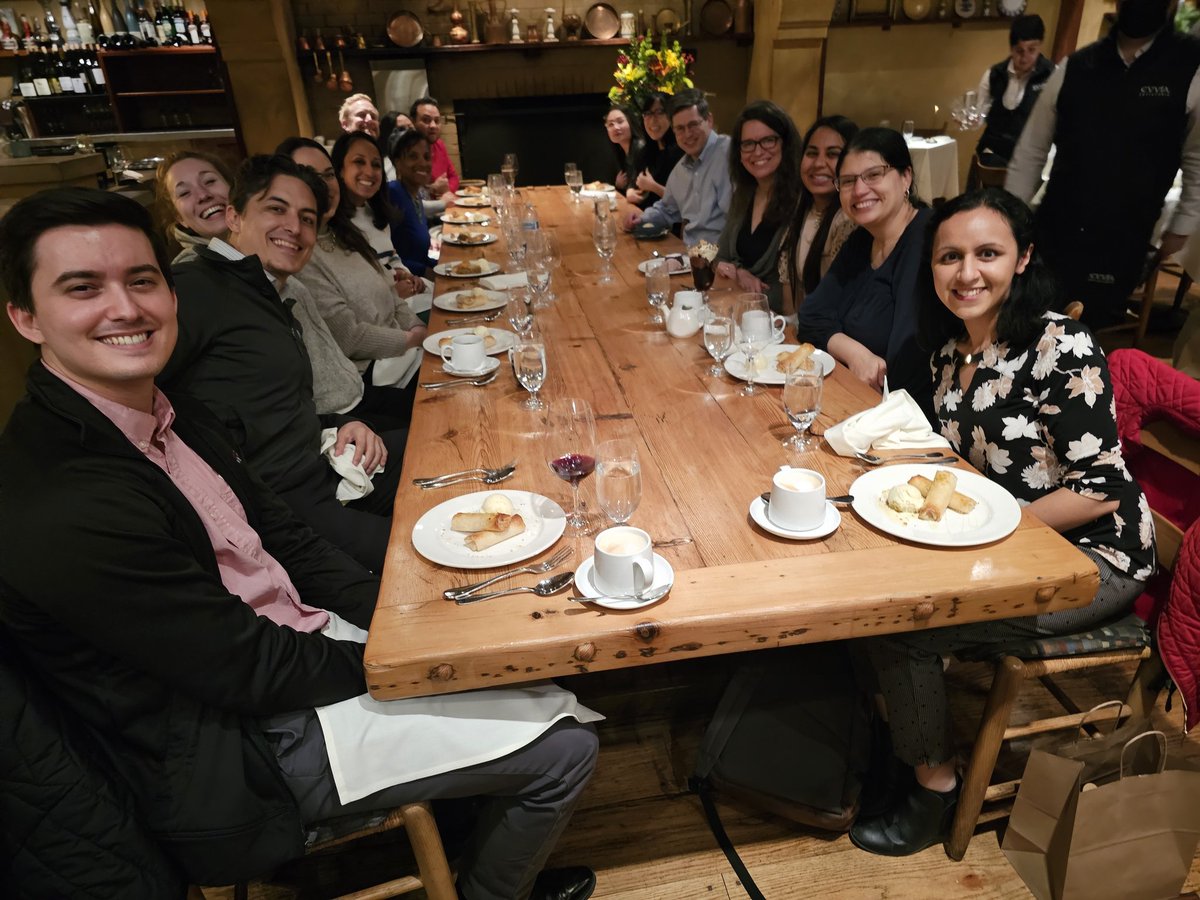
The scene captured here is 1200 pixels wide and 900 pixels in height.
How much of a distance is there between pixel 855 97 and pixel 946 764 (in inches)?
280

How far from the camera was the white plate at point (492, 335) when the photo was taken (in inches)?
79.7

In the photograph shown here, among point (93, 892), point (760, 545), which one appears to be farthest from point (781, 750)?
point (93, 892)

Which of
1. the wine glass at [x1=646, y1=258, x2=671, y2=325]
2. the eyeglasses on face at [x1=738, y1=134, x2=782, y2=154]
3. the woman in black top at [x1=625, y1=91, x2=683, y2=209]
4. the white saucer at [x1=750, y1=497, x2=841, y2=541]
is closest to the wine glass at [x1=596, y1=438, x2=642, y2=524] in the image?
the white saucer at [x1=750, y1=497, x2=841, y2=541]

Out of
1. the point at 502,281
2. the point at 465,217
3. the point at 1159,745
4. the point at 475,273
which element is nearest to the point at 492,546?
the point at 1159,745

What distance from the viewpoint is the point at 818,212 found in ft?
8.75

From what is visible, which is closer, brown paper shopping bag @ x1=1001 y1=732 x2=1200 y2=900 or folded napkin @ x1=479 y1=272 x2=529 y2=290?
brown paper shopping bag @ x1=1001 y1=732 x2=1200 y2=900

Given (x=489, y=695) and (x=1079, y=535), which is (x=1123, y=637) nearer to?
(x=1079, y=535)

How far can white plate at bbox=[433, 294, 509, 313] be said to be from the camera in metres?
2.43

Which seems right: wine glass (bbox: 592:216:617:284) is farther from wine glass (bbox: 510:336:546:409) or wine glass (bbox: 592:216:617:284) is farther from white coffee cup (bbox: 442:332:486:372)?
wine glass (bbox: 510:336:546:409)

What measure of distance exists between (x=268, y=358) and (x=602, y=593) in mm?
1091

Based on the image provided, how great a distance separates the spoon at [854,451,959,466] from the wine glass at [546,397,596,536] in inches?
20.4

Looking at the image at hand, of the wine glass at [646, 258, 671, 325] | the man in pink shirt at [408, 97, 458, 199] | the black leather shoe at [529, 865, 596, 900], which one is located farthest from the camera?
the man in pink shirt at [408, 97, 458, 199]

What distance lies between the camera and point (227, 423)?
65.2 inches

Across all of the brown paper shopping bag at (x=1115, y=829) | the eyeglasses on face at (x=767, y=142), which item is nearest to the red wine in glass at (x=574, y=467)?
the brown paper shopping bag at (x=1115, y=829)
